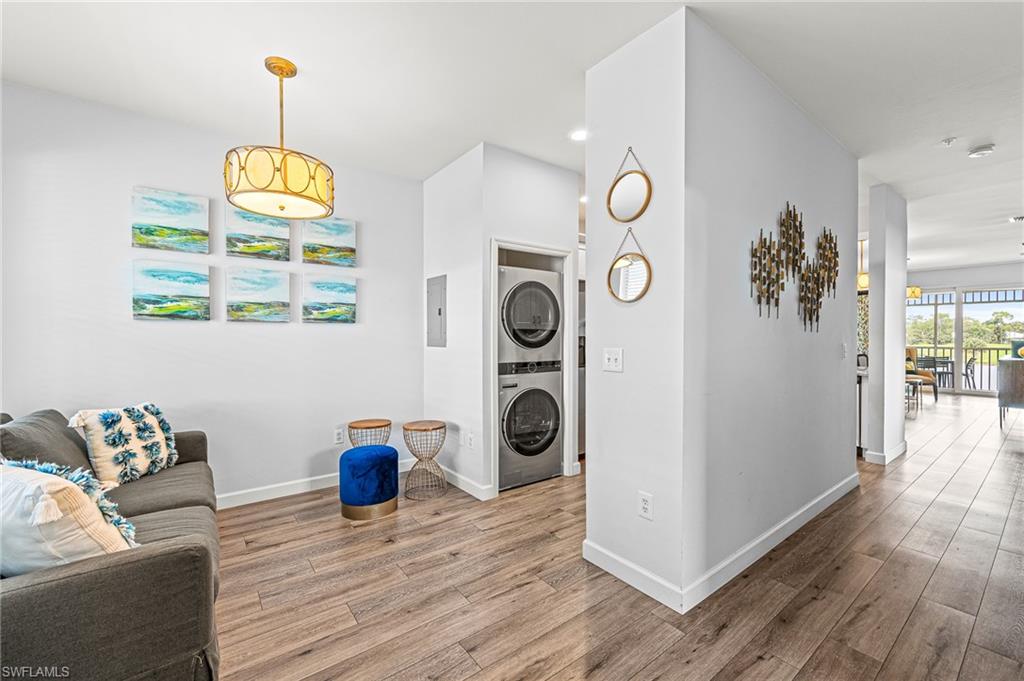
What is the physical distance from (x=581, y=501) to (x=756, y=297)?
1863 millimetres

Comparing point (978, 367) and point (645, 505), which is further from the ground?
point (978, 367)

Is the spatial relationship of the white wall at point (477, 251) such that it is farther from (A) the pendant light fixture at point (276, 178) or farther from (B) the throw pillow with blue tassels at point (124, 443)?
(B) the throw pillow with blue tassels at point (124, 443)

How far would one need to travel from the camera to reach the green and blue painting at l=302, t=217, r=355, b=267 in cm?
360

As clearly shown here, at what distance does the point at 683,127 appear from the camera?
2.01 metres

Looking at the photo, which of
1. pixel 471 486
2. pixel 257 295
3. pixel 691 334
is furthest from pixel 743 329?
pixel 257 295

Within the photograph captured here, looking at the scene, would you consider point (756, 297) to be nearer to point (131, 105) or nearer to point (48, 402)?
point (131, 105)

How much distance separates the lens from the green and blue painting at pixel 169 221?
296 centimetres

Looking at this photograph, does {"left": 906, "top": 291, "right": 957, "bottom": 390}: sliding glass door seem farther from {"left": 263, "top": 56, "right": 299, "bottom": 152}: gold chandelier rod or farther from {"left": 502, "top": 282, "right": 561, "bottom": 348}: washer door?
{"left": 263, "top": 56, "right": 299, "bottom": 152}: gold chandelier rod

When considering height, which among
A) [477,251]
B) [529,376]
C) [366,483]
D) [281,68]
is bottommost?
[366,483]

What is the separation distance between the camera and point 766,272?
8.30ft

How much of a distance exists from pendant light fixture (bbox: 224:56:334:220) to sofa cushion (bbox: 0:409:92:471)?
51.1 inches

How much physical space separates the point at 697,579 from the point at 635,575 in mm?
282

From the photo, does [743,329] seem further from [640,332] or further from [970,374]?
[970,374]

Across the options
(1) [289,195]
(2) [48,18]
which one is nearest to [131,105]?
(2) [48,18]
